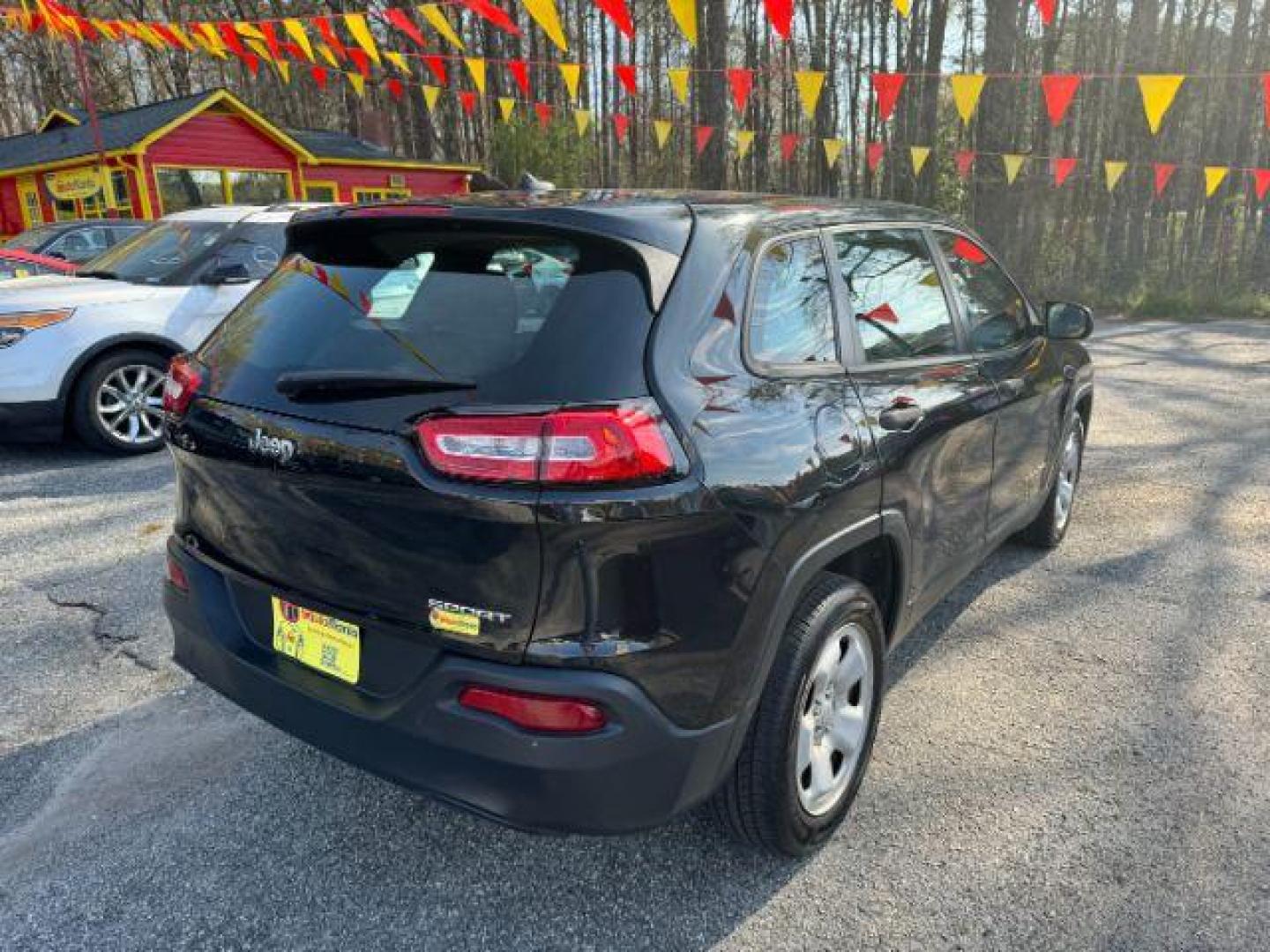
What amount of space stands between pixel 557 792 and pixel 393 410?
0.87 m

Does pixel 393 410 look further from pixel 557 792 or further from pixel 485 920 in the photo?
pixel 485 920

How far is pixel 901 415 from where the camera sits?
2.62 meters

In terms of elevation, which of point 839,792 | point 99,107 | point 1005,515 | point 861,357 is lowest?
point 839,792

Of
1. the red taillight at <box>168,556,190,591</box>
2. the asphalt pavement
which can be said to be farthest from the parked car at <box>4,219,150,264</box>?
the red taillight at <box>168,556,190,591</box>

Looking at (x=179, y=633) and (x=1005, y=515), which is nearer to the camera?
(x=179, y=633)

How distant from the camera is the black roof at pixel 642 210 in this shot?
2.11 meters

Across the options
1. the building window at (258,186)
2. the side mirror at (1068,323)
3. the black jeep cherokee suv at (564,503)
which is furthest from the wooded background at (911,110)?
the black jeep cherokee suv at (564,503)

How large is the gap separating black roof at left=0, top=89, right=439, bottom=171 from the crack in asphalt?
56.7 ft

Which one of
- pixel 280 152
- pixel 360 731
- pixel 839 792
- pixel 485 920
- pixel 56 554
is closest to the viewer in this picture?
pixel 360 731

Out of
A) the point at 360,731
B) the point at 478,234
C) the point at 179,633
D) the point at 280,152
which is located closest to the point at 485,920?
the point at 360,731

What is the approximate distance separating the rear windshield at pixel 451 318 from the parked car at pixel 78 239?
1131 cm

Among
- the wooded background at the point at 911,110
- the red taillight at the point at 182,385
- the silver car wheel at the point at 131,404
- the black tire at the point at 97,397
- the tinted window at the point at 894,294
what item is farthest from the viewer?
the wooded background at the point at 911,110

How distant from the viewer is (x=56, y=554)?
454 centimetres

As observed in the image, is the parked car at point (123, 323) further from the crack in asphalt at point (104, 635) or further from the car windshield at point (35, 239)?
the car windshield at point (35, 239)
